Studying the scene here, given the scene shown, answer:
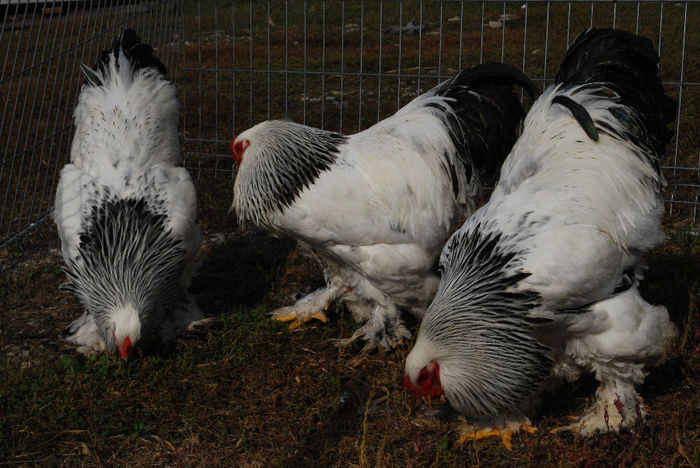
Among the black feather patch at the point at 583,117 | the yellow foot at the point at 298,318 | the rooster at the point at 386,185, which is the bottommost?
the yellow foot at the point at 298,318

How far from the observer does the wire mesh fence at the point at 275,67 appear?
5.81 m

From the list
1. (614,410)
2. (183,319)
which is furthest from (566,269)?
(183,319)

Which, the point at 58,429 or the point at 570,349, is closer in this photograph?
the point at 570,349

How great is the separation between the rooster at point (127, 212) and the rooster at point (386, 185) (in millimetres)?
524

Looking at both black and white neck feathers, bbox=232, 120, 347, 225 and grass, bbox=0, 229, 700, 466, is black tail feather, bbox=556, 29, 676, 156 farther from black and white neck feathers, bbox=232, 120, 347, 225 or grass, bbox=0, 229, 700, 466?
black and white neck feathers, bbox=232, 120, 347, 225

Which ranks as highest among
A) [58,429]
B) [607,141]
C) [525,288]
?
[607,141]

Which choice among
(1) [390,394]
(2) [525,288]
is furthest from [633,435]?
(1) [390,394]

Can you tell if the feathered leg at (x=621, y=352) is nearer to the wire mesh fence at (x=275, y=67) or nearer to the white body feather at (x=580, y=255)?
the white body feather at (x=580, y=255)

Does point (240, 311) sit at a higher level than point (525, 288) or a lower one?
lower

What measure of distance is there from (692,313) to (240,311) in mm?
3047

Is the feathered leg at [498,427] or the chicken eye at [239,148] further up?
the chicken eye at [239,148]

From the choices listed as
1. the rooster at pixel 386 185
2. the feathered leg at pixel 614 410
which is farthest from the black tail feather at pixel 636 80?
the feathered leg at pixel 614 410

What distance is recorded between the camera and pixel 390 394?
13.0ft

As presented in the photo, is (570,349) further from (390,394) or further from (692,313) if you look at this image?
(692,313)
